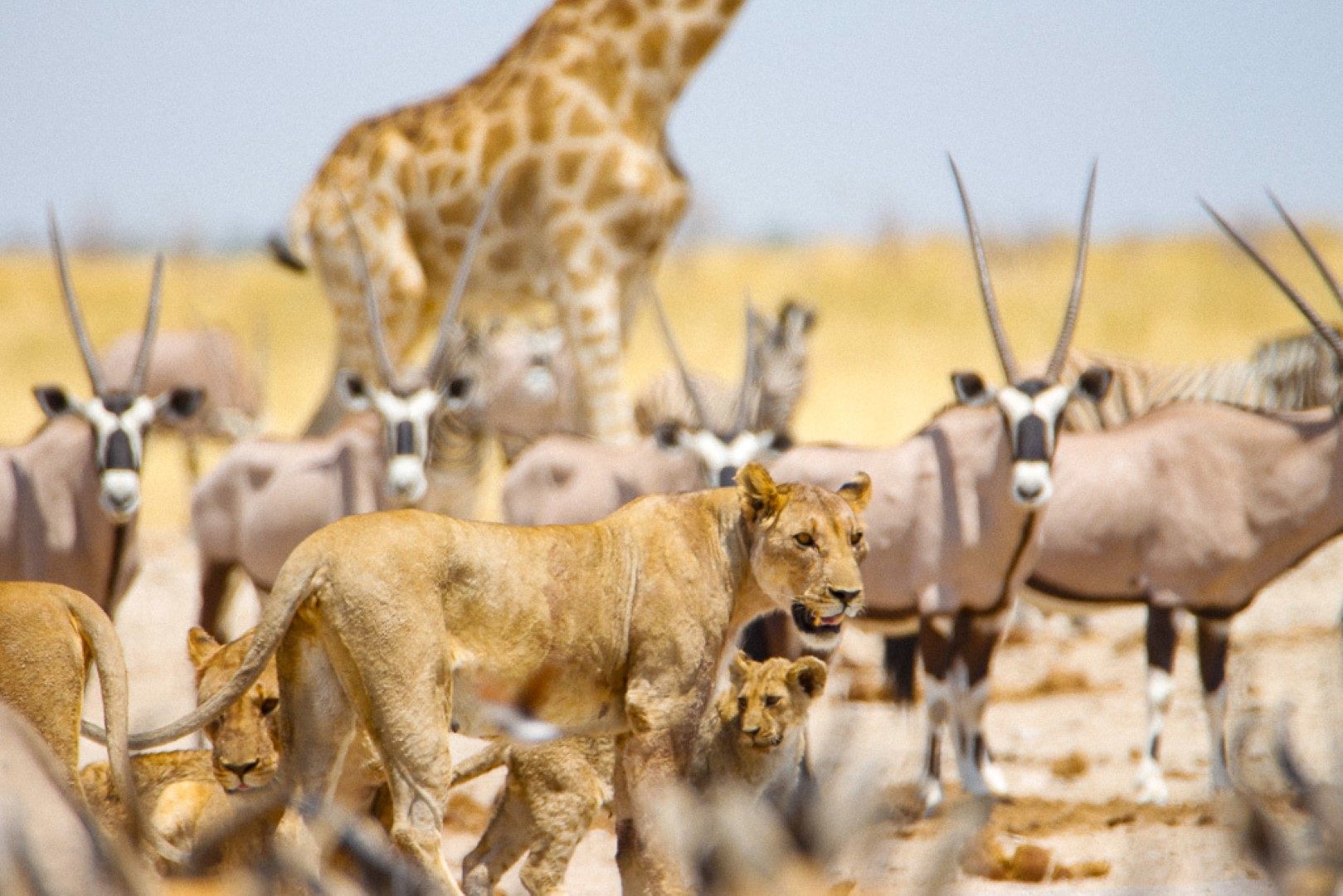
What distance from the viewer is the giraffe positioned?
10.0 m

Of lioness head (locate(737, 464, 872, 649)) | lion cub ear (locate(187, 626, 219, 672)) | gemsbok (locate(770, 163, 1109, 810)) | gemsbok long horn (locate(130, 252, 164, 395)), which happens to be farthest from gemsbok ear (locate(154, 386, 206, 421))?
lioness head (locate(737, 464, 872, 649))

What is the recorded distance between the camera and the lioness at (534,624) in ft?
14.6

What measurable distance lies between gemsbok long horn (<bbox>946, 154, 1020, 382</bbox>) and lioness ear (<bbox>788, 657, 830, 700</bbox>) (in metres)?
2.88

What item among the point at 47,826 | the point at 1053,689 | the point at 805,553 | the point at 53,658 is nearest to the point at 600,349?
the point at 1053,689

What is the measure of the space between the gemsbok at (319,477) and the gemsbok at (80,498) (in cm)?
74

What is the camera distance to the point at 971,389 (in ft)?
26.6

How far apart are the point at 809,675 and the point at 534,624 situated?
1135 millimetres

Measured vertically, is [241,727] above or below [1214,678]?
above

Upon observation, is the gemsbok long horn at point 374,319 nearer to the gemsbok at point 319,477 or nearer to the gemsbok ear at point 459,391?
the gemsbok at point 319,477

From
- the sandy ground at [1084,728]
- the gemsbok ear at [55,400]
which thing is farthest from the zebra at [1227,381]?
the gemsbok ear at [55,400]

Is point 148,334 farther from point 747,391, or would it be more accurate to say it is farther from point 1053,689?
point 1053,689

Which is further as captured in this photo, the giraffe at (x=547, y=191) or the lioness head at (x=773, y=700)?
the giraffe at (x=547, y=191)

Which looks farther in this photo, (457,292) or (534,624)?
A: (457,292)

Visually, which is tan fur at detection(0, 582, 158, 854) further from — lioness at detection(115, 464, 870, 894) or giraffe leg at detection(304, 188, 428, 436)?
giraffe leg at detection(304, 188, 428, 436)
